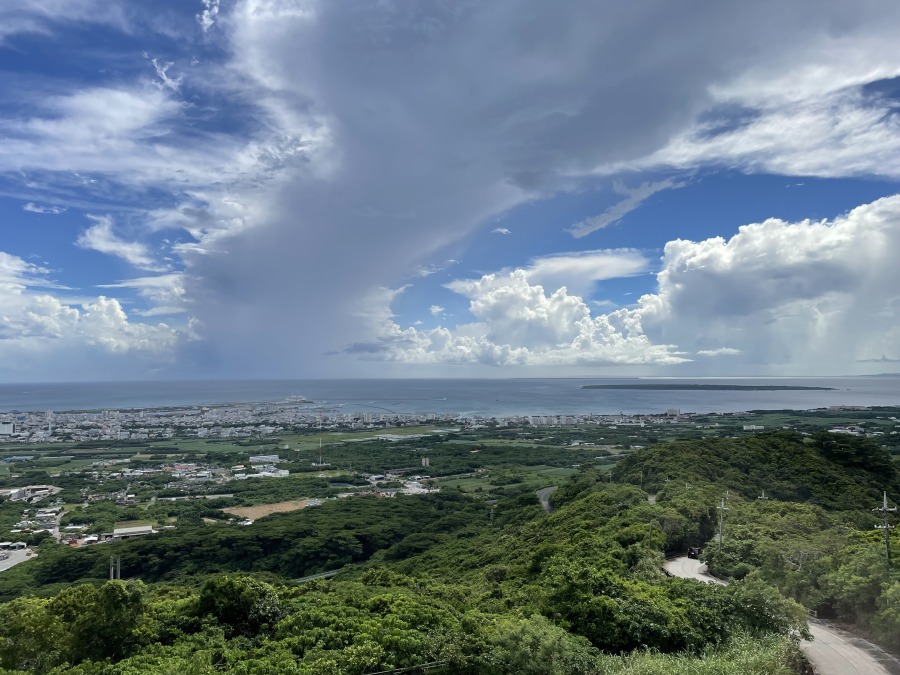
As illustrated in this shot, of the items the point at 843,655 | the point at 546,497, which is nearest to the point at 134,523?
the point at 546,497

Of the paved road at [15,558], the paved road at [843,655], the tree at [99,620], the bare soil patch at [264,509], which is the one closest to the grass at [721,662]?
the paved road at [843,655]

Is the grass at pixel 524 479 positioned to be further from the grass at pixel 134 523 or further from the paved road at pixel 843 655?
the paved road at pixel 843 655

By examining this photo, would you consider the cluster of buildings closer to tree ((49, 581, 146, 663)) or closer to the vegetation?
the vegetation

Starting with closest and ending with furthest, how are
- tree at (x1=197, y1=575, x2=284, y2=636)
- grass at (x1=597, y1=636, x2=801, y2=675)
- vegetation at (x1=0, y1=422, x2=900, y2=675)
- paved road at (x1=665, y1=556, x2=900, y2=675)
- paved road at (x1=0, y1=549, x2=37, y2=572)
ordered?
grass at (x1=597, y1=636, x2=801, y2=675) → vegetation at (x1=0, y1=422, x2=900, y2=675) → paved road at (x1=665, y1=556, x2=900, y2=675) → tree at (x1=197, y1=575, x2=284, y2=636) → paved road at (x1=0, y1=549, x2=37, y2=572)

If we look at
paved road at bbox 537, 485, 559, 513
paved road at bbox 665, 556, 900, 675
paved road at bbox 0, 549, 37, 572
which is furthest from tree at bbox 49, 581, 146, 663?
paved road at bbox 537, 485, 559, 513

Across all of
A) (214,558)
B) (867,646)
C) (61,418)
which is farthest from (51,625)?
(61,418)

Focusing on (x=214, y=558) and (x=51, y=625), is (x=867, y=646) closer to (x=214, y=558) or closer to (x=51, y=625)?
(x=51, y=625)

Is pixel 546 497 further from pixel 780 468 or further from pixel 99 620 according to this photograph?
pixel 99 620
